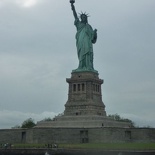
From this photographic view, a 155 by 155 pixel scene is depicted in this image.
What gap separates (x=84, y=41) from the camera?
65.9 meters

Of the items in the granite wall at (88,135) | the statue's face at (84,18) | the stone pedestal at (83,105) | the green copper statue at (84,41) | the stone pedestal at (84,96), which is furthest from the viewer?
the statue's face at (84,18)

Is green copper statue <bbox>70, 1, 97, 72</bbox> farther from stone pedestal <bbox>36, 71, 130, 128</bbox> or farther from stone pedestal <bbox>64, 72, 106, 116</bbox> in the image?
stone pedestal <bbox>64, 72, 106, 116</bbox>

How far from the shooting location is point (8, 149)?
47.1 m

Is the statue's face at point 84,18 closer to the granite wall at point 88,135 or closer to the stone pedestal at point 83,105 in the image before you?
the stone pedestal at point 83,105

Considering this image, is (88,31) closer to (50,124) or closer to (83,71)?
(83,71)

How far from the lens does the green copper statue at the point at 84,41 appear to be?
65.6m

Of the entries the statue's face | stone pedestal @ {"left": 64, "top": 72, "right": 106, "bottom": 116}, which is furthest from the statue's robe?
stone pedestal @ {"left": 64, "top": 72, "right": 106, "bottom": 116}

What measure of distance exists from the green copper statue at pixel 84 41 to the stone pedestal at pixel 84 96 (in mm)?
2006

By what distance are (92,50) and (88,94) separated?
352 inches

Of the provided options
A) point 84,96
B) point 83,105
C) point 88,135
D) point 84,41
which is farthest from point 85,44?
point 88,135

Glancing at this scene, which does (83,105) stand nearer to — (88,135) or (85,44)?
(88,135)

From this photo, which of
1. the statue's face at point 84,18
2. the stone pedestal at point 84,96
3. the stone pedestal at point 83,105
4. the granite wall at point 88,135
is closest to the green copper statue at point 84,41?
the statue's face at point 84,18

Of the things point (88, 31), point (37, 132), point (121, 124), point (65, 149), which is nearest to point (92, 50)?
point (88, 31)

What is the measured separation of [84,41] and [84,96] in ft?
33.1
